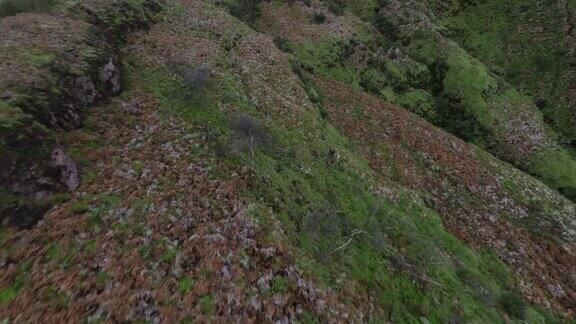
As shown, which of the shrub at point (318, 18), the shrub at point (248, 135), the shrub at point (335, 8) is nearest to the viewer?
the shrub at point (248, 135)

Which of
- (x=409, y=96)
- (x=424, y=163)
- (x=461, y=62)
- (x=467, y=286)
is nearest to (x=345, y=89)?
(x=409, y=96)

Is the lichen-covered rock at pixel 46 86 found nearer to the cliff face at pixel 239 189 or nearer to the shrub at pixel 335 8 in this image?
the cliff face at pixel 239 189

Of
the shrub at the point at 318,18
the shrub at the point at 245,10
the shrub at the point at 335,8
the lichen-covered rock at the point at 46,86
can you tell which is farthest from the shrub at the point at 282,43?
the lichen-covered rock at the point at 46,86

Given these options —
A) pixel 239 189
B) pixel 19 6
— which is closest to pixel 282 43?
pixel 19 6

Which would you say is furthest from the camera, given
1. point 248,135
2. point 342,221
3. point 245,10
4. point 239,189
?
point 245,10

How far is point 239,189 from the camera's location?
15.8 m

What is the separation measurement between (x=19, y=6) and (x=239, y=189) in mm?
20153

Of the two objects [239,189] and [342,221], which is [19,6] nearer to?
[239,189]

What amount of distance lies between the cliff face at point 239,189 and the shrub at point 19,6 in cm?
99

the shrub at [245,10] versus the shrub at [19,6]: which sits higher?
the shrub at [19,6]

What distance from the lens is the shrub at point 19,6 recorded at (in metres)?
23.6

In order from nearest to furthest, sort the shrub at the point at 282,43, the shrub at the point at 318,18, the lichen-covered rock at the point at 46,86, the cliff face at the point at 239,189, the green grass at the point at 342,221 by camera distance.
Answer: the cliff face at the point at 239,189 < the lichen-covered rock at the point at 46,86 < the green grass at the point at 342,221 < the shrub at the point at 282,43 < the shrub at the point at 318,18

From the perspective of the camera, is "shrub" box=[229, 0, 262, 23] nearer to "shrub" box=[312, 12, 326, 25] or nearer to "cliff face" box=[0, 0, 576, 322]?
"cliff face" box=[0, 0, 576, 322]

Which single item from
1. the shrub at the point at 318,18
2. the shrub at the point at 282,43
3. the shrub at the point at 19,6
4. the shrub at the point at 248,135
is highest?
the shrub at the point at 19,6
